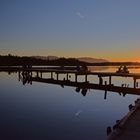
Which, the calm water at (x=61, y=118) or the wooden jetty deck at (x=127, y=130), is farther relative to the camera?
the calm water at (x=61, y=118)

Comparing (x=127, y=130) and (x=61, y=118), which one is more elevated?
(x=127, y=130)

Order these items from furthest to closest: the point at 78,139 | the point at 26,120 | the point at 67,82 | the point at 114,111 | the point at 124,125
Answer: the point at 67,82
the point at 114,111
the point at 26,120
the point at 78,139
the point at 124,125

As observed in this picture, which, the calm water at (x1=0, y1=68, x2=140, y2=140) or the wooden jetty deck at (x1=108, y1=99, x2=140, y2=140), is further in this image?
the calm water at (x1=0, y1=68, x2=140, y2=140)

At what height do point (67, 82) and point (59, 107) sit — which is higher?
point (67, 82)

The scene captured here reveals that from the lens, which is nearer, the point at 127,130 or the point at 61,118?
the point at 127,130

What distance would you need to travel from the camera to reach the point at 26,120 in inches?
→ 1180

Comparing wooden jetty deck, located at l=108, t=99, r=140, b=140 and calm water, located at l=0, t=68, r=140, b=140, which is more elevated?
wooden jetty deck, located at l=108, t=99, r=140, b=140

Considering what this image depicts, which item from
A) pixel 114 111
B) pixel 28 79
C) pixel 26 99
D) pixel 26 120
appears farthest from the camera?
pixel 28 79

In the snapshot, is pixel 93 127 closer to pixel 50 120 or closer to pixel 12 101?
pixel 50 120

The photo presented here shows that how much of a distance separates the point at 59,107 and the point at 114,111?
21.1 ft

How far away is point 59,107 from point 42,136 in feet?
50.5

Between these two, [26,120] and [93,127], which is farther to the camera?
[26,120]

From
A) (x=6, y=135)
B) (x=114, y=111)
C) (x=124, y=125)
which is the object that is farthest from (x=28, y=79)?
(x=124, y=125)

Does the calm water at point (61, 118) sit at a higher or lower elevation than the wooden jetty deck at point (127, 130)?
lower
